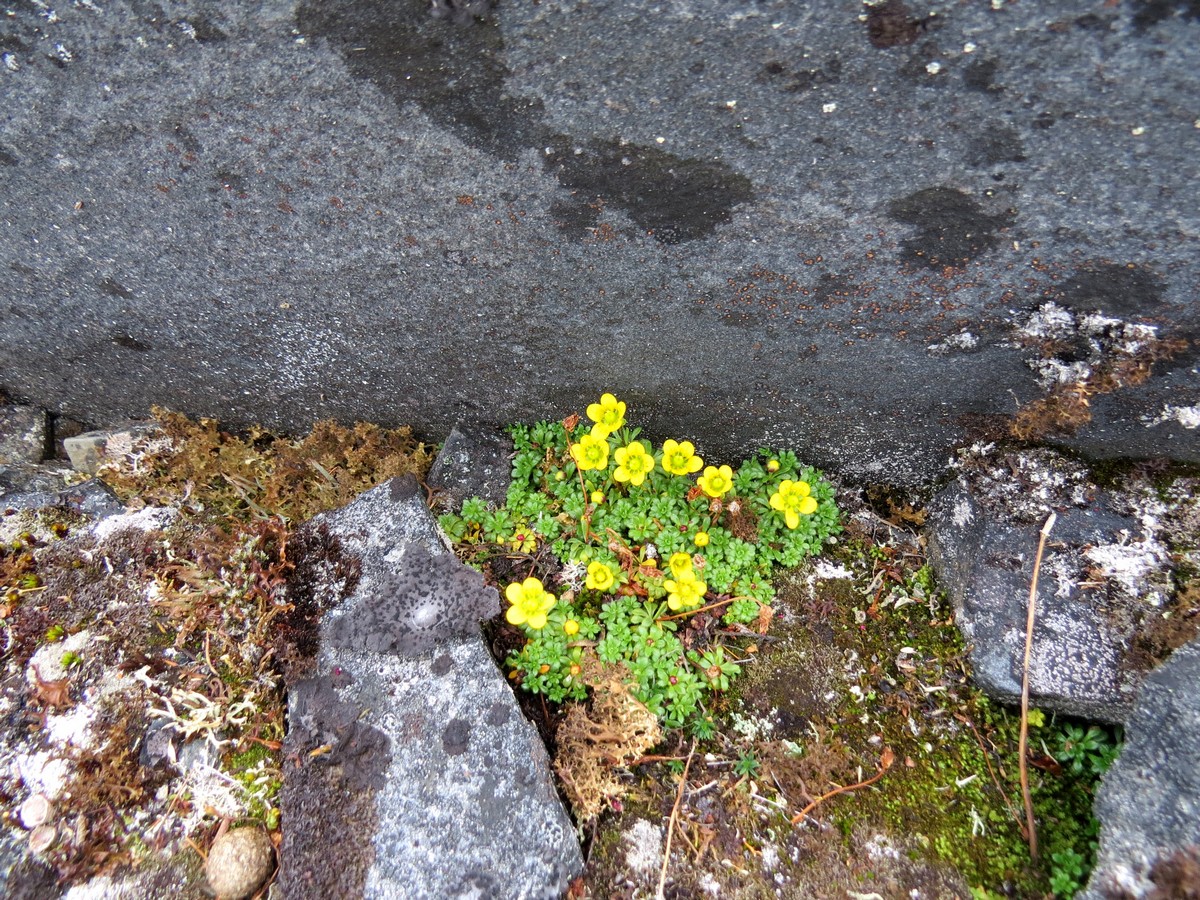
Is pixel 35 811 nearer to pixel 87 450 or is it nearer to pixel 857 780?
pixel 87 450

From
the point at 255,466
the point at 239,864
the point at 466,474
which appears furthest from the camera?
the point at 255,466

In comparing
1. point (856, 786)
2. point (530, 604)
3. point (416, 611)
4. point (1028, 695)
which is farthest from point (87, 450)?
point (1028, 695)

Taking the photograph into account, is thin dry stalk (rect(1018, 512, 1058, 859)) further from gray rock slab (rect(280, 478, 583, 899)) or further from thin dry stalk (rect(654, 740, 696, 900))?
gray rock slab (rect(280, 478, 583, 899))

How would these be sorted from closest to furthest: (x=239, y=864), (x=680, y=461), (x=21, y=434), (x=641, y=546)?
(x=239, y=864) → (x=680, y=461) → (x=641, y=546) → (x=21, y=434)

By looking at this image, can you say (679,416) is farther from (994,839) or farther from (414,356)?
(994,839)

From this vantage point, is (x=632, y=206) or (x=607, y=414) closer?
(x=632, y=206)

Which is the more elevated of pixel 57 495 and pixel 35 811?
pixel 57 495

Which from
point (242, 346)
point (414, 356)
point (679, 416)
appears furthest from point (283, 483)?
point (679, 416)
